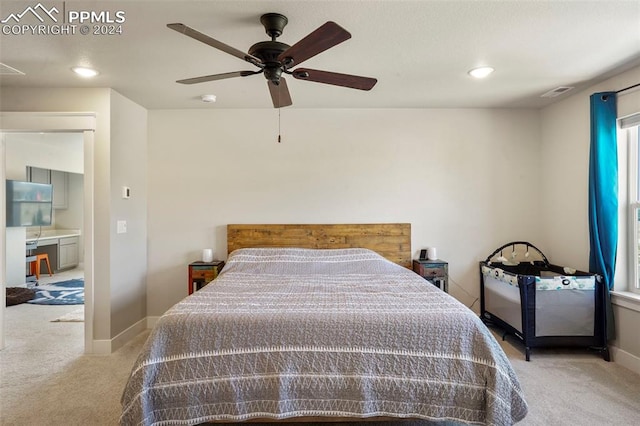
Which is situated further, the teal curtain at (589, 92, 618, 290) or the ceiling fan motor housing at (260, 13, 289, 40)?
the teal curtain at (589, 92, 618, 290)

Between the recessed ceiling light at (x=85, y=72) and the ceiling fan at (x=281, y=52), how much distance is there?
1.29 meters

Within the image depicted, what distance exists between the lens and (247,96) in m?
3.32

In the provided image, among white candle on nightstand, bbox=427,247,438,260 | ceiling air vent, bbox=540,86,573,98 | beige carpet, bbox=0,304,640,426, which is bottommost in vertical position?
beige carpet, bbox=0,304,640,426

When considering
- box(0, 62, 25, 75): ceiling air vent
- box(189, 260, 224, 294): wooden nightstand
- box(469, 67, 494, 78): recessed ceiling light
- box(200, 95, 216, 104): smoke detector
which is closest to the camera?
box(0, 62, 25, 75): ceiling air vent

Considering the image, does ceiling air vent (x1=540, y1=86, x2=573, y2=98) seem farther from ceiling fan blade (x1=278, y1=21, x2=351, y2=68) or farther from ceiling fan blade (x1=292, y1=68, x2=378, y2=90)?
ceiling fan blade (x1=278, y1=21, x2=351, y2=68)

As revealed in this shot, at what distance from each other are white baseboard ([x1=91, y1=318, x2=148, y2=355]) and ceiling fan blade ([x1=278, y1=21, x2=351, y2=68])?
2.97 meters

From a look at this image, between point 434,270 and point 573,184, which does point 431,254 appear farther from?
point 573,184

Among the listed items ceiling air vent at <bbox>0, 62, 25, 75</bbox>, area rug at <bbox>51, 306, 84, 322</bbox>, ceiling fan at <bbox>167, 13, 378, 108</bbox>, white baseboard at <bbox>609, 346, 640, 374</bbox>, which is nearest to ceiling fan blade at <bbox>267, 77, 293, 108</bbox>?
ceiling fan at <bbox>167, 13, 378, 108</bbox>

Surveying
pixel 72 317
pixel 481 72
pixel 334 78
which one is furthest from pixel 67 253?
pixel 481 72

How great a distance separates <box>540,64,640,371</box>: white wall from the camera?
2730 mm

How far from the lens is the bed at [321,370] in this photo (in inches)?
67.1

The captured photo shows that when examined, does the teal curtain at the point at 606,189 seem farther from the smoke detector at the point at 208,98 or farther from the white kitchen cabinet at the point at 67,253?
the white kitchen cabinet at the point at 67,253

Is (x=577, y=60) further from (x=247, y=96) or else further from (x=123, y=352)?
(x=123, y=352)

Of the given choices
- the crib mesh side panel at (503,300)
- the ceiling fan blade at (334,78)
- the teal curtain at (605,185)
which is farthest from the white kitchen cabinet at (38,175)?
the teal curtain at (605,185)
